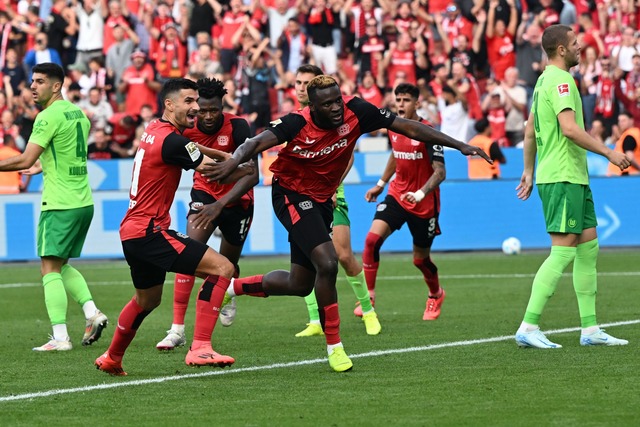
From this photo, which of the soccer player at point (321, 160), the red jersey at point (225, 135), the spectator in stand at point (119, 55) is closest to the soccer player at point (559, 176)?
the soccer player at point (321, 160)

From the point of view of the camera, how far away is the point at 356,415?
24.4ft

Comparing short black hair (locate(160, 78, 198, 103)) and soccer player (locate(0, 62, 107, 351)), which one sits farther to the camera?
soccer player (locate(0, 62, 107, 351))

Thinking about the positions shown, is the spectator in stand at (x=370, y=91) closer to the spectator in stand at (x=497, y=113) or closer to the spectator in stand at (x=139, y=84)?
the spectator in stand at (x=497, y=113)

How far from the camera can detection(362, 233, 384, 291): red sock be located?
539 inches

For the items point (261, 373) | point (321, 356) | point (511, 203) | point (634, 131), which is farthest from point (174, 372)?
point (634, 131)

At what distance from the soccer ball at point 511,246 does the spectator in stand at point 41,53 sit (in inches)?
457

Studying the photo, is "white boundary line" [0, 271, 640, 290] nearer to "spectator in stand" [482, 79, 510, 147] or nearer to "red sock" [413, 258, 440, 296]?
"red sock" [413, 258, 440, 296]

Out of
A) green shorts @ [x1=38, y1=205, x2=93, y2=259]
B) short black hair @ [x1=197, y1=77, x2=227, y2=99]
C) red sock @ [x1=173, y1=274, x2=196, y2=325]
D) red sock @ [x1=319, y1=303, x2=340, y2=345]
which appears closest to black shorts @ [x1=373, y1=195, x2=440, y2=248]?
red sock @ [x1=173, y1=274, x2=196, y2=325]

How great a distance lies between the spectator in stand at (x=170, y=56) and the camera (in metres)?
26.8

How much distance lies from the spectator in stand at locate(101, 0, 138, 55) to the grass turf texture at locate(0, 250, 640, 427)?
13.2 m

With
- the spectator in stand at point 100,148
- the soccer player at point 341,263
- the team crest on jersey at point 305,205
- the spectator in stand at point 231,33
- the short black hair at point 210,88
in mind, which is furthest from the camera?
the spectator in stand at point 231,33

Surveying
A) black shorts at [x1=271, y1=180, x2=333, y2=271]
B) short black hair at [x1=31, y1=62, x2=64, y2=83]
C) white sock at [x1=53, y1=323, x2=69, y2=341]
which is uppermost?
short black hair at [x1=31, y1=62, x2=64, y2=83]

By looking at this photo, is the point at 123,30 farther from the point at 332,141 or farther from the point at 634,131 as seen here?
the point at 332,141

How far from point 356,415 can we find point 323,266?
83.9 inches
